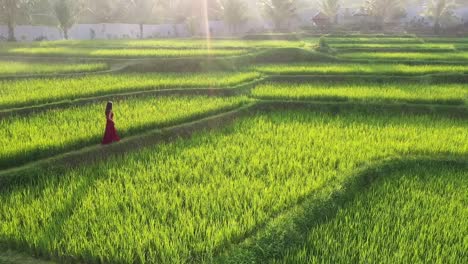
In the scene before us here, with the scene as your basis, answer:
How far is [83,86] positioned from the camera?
8695mm

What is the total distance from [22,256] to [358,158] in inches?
156

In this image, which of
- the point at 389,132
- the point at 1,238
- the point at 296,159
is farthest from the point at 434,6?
the point at 1,238

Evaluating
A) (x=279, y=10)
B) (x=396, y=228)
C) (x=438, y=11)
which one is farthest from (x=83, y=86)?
(x=438, y=11)

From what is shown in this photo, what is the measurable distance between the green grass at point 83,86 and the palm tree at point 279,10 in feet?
84.9

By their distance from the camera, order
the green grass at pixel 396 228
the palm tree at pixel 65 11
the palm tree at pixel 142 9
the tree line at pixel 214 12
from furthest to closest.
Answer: the palm tree at pixel 142 9
the tree line at pixel 214 12
the palm tree at pixel 65 11
the green grass at pixel 396 228

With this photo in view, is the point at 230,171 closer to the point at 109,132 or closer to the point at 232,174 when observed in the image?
the point at 232,174

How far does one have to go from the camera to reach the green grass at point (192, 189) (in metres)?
2.96

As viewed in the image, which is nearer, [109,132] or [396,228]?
[396,228]

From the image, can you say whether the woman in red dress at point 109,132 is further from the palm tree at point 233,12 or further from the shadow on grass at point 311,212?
the palm tree at point 233,12

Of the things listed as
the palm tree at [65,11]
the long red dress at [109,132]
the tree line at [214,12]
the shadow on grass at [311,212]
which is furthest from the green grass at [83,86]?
the tree line at [214,12]

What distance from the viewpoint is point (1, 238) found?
3.06m

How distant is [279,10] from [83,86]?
95.4 feet

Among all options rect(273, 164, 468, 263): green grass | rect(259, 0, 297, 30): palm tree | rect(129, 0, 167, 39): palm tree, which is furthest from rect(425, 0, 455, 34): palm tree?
rect(273, 164, 468, 263): green grass

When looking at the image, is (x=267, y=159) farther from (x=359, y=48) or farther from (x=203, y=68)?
(x=359, y=48)
